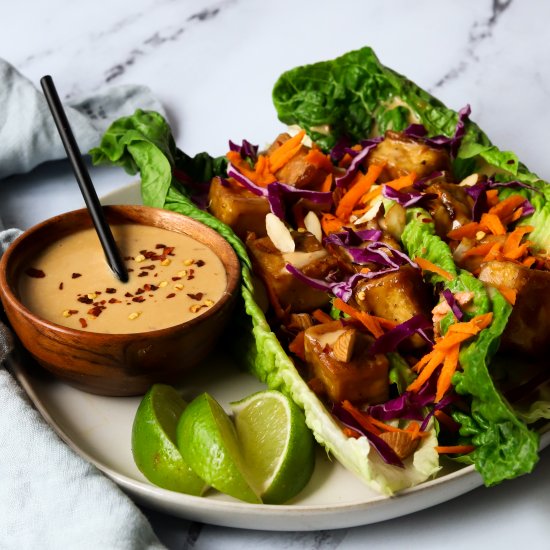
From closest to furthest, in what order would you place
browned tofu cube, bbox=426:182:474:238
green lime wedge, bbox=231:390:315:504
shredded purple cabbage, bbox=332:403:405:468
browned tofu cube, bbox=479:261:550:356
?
1. green lime wedge, bbox=231:390:315:504
2. shredded purple cabbage, bbox=332:403:405:468
3. browned tofu cube, bbox=479:261:550:356
4. browned tofu cube, bbox=426:182:474:238

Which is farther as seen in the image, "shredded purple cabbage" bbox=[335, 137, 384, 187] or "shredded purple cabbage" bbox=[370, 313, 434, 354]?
"shredded purple cabbage" bbox=[335, 137, 384, 187]

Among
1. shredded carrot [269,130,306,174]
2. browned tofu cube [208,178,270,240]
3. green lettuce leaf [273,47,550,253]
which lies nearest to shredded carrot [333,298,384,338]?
browned tofu cube [208,178,270,240]

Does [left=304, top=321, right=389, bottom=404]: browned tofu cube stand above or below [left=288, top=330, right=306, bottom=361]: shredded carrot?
above

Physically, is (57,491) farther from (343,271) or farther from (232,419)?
(343,271)

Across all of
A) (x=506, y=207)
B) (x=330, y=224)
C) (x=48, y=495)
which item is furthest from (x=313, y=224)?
(x=48, y=495)

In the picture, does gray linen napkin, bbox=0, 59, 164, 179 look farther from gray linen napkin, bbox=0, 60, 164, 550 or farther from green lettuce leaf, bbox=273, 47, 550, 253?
gray linen napkin, bbox=0, 60, 164, 550

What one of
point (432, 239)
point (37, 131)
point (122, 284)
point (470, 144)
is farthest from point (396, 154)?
point (37, 131)

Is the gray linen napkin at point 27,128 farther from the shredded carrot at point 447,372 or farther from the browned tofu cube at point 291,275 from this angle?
the shredded carrot at point 447,372
